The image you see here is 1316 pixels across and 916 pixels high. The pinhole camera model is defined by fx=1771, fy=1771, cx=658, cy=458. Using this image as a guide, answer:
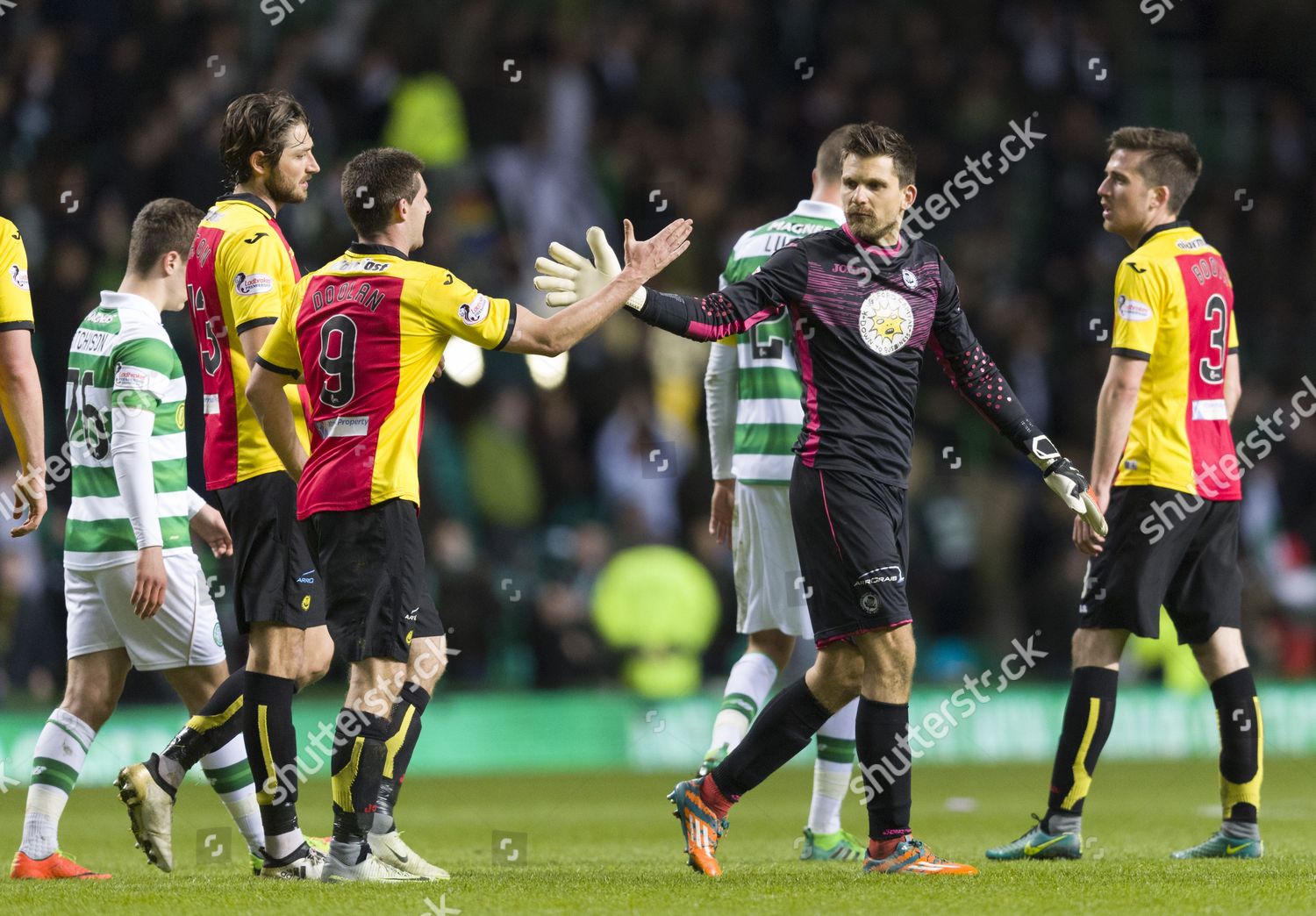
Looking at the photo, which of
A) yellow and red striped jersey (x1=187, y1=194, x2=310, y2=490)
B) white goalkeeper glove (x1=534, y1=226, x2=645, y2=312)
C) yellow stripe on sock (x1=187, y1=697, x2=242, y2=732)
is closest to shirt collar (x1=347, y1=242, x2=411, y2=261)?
yellow and red striped jersey (x1=187, y1=194, x2=310, y2=490)

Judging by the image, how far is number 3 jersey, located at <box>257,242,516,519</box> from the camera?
5691 mm

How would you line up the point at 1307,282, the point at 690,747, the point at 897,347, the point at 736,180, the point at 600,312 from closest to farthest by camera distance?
the point at 600,312
the point at 897,347
the point at 690,747
the point at 736,180
the point at 1307,282

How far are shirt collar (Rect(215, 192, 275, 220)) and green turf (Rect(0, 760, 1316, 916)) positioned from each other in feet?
7.66

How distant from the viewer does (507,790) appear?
431 inches

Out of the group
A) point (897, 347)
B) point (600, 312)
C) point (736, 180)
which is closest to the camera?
point (600, 312)

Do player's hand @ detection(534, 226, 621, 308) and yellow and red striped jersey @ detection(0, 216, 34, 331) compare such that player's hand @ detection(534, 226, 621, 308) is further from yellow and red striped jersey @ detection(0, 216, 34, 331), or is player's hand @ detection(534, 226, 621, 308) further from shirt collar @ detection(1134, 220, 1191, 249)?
shirt collar @ detection(1134, 220, 1191, 249)

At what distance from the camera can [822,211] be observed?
24.4 ft

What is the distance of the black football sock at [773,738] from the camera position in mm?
6066

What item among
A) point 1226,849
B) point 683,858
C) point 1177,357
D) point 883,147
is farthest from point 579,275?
point 1226,849

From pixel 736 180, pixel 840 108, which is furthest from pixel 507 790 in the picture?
pixel 840 108

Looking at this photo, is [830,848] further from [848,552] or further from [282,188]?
[282,188]

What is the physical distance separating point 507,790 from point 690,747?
207 cm

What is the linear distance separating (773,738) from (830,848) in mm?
1152

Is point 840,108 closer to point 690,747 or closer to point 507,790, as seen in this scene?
point 690,747
